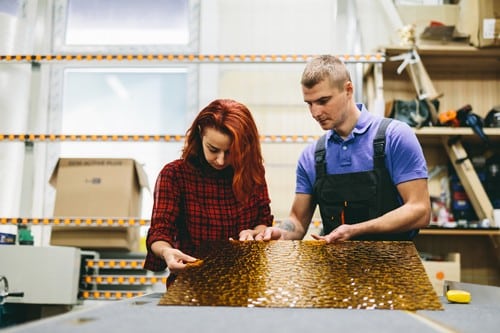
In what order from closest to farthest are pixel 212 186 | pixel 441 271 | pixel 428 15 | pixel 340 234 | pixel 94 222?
pixel 340 234
pixel 212 186
pixel 441 271
pixel 94 222
pixel 428 15

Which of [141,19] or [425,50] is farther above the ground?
[141,19]

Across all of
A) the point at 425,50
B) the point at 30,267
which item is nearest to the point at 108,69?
the point at 30,267

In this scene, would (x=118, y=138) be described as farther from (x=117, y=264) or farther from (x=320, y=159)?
(x=320, y=159)

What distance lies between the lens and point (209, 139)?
150cm

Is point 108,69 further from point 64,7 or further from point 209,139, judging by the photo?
point 209,139

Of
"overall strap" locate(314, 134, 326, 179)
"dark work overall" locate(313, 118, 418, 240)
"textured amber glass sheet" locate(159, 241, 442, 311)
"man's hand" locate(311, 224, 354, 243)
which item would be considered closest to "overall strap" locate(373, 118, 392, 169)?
"dark work overall" locate(313, 118, 418, 240)

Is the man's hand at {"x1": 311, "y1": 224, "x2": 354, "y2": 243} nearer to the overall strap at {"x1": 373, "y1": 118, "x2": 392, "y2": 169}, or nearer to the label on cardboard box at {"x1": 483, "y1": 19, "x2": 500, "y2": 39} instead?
the overall strap at {"x1": 373, "y1": 118, "x2": 392, "y2": 169}

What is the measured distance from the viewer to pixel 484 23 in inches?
129

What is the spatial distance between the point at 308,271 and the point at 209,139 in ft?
1.84

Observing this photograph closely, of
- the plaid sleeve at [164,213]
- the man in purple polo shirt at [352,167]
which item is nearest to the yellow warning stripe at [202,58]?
the man in purple polo shirt at [352,167]

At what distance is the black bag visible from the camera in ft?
10.6

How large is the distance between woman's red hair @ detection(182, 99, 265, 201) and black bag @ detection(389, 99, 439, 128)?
194 cm

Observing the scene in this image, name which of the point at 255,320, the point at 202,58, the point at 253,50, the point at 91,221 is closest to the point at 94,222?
the point at 91,221

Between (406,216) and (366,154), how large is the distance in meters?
0.26
